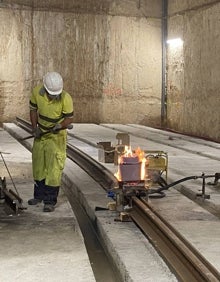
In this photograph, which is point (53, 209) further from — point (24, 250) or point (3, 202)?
point (24, 250)

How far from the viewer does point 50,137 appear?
19.8 feet

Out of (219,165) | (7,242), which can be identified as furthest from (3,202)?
(219,165)

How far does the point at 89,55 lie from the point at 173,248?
47.8ft

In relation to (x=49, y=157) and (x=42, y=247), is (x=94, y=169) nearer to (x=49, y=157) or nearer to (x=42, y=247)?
(x=49, y=157)

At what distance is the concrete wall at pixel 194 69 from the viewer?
14.3 meters

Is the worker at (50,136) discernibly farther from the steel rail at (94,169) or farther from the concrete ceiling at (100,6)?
the concrete ceiling at (100,6)

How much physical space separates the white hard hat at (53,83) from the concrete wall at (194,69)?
8.98 metres

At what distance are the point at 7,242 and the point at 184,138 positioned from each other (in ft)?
33.7

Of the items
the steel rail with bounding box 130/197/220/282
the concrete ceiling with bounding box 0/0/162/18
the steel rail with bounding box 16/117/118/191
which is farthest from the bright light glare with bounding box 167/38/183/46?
the steel rail with bounding box 130/197/220/282

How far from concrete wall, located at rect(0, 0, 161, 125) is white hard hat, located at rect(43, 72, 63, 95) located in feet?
40.4

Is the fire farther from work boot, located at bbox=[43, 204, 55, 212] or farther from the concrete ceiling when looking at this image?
the concrete ceiling

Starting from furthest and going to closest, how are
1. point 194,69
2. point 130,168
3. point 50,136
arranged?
1. point 194,69
2. point 50,136
3. point 130,168

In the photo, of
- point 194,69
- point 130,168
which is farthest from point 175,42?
point 130,168

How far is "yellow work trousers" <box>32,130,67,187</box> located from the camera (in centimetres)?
602
